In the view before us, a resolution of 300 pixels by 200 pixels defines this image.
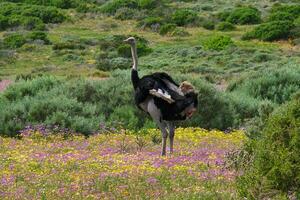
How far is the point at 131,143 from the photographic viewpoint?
12180 mm

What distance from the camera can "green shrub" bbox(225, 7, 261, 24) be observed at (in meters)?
54.0

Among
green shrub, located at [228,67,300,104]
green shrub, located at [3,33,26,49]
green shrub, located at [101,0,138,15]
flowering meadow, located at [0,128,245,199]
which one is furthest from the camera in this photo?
green shrub, located at [101,0,138,15]

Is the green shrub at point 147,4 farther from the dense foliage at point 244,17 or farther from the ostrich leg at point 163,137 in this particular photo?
the ostrich leg at point 163,137

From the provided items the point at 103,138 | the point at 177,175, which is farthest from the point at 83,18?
the point at 177,175

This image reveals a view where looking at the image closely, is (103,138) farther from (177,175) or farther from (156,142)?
(177,175)

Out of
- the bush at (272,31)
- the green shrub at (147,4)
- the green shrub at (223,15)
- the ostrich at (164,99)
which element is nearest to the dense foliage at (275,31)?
the bush at (272,31)

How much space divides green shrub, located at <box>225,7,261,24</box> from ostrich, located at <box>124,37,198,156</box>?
43.7 meters

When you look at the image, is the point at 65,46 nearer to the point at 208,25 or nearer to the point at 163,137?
the point at 208,25

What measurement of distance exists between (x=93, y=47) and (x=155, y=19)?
10365mm

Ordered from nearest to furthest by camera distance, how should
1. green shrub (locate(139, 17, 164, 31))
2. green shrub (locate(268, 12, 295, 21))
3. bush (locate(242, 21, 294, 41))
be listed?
bush (locate(242, 21, 294, 41))
green shrub (locate(268, 12, 295, 21))
green shrub (locate(139, 17, 164, 31))

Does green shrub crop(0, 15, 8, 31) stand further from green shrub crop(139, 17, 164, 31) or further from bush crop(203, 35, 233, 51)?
bush crop(203, 35, 233, 51)

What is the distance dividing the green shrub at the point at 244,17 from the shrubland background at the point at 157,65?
0.36 ft

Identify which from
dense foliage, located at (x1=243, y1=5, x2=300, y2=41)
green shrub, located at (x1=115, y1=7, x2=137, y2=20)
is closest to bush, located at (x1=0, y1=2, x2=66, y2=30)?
green shrub, located at (x1=115, y1=7, x2=137, y2=20)

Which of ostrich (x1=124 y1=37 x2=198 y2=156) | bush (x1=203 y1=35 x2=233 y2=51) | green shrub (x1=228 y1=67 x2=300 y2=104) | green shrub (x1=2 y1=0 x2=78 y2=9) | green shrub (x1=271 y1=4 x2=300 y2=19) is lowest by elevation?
green shrub (x1=2 y1=0 x2=78 y2=9)
